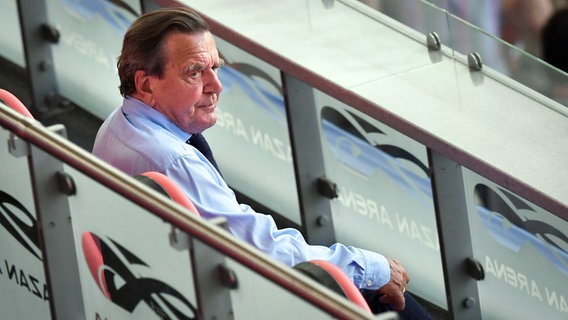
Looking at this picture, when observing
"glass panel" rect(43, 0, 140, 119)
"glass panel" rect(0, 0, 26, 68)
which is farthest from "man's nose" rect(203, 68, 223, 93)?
"glass panel" rect(0, 0, 26, 68)

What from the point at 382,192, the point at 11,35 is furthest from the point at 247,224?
the point at 11,35

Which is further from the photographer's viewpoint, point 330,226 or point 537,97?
point 330,226

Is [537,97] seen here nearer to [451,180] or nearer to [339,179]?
[451,180]

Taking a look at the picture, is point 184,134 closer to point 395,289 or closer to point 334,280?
point 395,289

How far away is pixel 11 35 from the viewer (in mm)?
7930

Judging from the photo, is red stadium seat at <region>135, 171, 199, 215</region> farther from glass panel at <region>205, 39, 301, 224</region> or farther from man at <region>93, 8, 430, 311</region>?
glass panel at <region>205, 39, 301, 224</region>

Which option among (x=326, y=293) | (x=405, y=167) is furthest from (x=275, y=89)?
(x=326, y=293)

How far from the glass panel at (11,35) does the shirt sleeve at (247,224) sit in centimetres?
384

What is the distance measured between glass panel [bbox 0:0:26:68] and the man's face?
3.55 meters

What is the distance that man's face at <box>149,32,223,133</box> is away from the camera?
4.38 m

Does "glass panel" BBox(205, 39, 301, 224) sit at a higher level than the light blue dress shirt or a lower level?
lower

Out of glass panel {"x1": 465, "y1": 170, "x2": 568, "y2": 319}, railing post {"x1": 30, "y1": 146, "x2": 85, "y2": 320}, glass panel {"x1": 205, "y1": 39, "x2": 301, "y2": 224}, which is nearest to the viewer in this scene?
railing post {"x1": 30, "y1": 146, "x2": 85, "y2": 320}

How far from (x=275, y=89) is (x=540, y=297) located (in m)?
1.71

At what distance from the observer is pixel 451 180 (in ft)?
19.1
